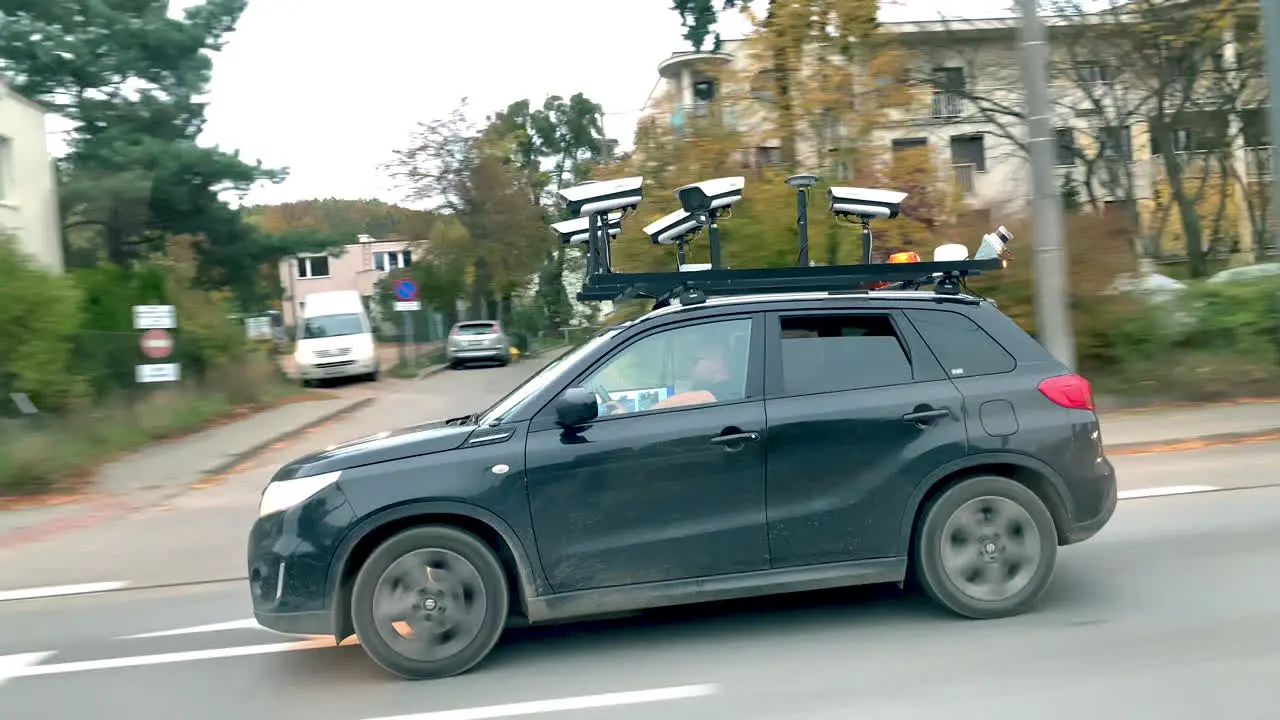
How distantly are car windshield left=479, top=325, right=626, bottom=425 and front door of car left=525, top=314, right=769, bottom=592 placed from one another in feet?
0.51

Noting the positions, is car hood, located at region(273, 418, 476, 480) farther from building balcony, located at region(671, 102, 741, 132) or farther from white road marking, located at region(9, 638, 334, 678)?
building balcony, located at region(671, 102, 741, 132)

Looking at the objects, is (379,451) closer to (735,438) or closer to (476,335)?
(735,438)

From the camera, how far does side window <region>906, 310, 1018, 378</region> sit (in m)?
5.62

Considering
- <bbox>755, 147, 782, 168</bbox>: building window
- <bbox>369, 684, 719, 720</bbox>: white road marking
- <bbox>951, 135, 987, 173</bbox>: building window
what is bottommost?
<bbox>369, 684, 719, 720</bbox>: white road marking

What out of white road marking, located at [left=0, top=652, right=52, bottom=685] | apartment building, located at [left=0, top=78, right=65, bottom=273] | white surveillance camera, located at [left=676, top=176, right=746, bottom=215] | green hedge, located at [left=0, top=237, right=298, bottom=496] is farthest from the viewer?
apartment building, located at [left=0, top=78, right=65, bottom=273]

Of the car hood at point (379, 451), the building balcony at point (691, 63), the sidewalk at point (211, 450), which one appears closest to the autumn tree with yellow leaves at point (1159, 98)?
the building balcony at point (691, 63)

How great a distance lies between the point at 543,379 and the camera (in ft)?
18.1

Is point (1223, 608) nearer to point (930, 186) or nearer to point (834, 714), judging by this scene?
point (834, 714)

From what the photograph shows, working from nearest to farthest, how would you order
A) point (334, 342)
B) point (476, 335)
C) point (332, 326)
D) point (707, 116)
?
1. point (707, 116)
2. point (334, 342)
3. point (332, 326)
4. point (476, 335)

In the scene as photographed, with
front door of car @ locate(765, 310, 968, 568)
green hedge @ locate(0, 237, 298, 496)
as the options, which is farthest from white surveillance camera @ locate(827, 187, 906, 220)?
green hedge @ locate(0, 237, 298, 496)

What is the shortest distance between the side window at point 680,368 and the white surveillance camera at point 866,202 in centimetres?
161

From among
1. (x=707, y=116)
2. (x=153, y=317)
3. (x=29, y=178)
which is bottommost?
(x=153, y=317)

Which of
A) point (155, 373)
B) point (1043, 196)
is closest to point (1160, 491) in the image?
point (1043, 196)

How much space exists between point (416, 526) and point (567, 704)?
3.68ft
